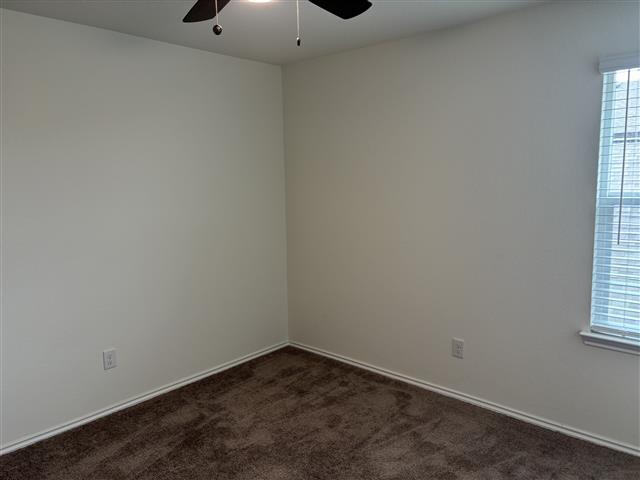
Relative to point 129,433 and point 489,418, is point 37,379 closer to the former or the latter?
point 129,433

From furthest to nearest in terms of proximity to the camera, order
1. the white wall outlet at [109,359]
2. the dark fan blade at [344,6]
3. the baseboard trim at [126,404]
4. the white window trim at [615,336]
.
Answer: the white wall outlet at [109,359] → the baseboard trim at [126,404] → the white window trim at [615,336] → the dark fan blade at [344,6]

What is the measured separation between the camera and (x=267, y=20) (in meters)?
2.51

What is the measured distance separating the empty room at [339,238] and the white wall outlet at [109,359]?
1 cm

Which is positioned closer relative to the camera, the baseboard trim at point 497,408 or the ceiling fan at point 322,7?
the ceiling fan at point 322,7

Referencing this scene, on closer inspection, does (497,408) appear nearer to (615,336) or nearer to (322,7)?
(615,336)

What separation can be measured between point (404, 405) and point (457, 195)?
1330 mm

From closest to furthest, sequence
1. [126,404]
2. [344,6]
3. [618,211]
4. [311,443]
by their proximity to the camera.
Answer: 1. [344,6]
2. [618,211]
3. [311,443]
4. [126,404]

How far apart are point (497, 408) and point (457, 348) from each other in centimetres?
40

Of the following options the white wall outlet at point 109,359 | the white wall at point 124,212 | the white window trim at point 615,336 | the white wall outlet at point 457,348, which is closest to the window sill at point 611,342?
the white window trim at point 615,336

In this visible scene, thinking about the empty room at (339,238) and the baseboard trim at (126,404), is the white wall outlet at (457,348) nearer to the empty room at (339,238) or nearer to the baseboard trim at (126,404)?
the empty room at (339,238)

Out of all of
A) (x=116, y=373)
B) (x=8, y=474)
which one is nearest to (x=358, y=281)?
(x=116, y=373)

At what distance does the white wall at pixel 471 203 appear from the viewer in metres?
2.31

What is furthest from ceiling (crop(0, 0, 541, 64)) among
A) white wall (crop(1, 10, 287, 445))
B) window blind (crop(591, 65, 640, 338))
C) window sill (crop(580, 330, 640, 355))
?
window sill (crop(580, 330, 640, 355))

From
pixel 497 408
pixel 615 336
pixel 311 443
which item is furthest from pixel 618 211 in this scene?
pixel 311 443
